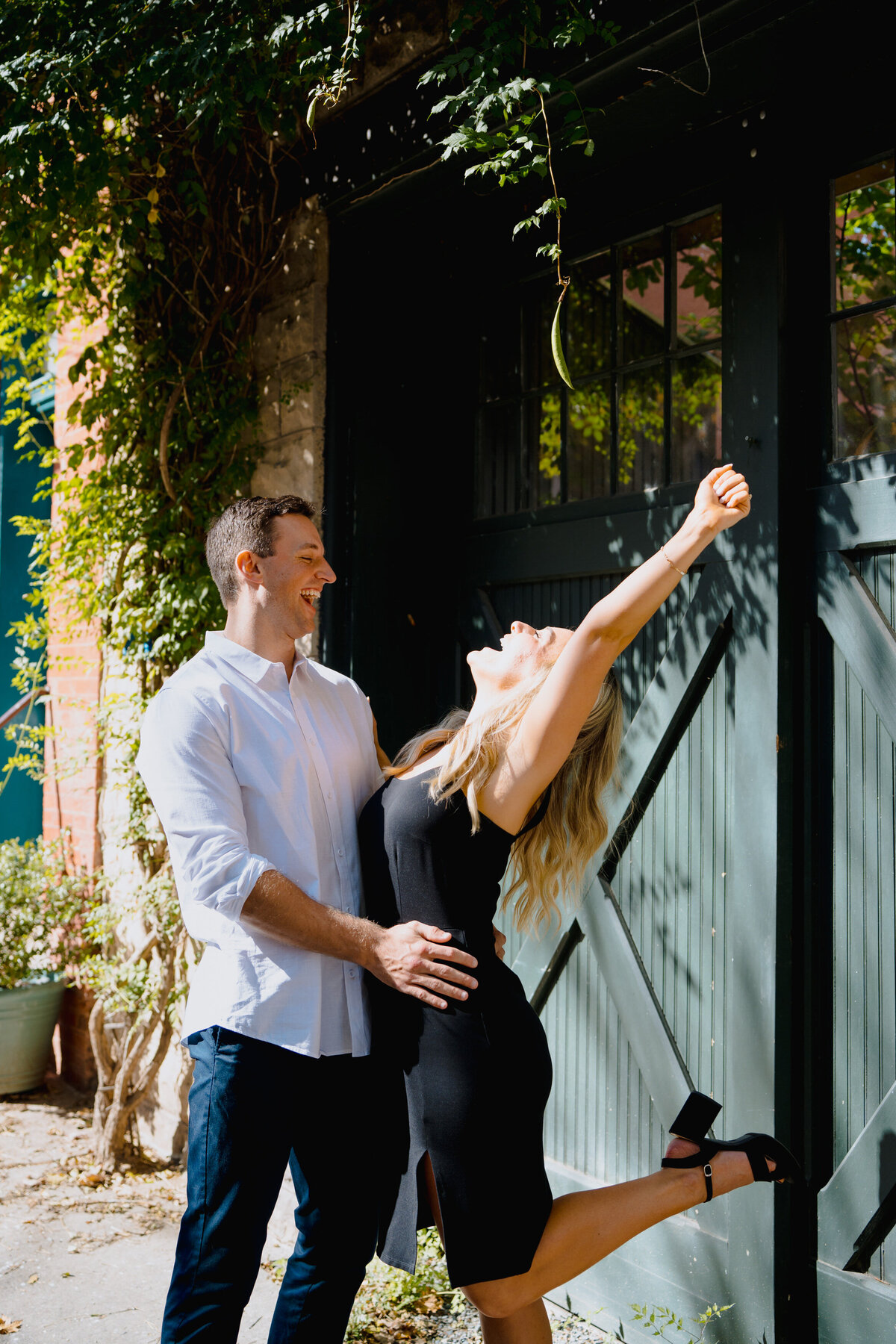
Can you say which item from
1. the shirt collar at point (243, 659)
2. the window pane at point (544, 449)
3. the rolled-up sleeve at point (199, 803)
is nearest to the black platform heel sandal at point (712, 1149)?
the rolled-up sleeve at point (199, 803)

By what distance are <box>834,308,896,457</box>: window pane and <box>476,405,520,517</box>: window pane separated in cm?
122

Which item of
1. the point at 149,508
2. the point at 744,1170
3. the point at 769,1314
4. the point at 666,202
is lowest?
the point at 769,1314

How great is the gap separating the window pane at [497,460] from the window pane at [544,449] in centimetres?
7

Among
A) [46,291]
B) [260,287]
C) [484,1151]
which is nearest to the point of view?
[484,1151]

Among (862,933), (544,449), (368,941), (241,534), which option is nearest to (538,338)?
(544,449)

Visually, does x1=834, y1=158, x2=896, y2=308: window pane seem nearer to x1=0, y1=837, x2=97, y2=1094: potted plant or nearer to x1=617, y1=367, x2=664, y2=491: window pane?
x1=617, y1=367, x2=664, y2=491: window pane

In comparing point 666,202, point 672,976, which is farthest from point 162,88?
point 672,976

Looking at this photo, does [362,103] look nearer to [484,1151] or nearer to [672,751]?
[672,751]

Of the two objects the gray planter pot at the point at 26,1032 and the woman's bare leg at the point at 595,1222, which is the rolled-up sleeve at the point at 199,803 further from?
the gray planter pot at the point at 26,1032

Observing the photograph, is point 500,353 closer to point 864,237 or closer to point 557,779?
point 864,237

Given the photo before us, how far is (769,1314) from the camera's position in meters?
2.64

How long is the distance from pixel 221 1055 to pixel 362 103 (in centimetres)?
294

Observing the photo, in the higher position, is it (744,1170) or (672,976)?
(672,976)

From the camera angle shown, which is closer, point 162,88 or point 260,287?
point 162,88
